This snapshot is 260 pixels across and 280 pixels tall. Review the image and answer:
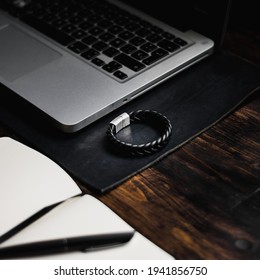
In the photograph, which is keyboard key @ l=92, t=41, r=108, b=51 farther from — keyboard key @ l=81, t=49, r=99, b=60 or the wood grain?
the wood grain

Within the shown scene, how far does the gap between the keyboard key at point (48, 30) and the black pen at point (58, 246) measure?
40 centimetres

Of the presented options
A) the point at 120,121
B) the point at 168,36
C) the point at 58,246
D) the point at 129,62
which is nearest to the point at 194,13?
the point at 168,36

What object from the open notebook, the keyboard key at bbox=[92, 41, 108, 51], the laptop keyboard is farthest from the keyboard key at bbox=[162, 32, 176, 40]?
the open notebook

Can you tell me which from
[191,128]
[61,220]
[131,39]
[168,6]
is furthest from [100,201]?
[168,6]

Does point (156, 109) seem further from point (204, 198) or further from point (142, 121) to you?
point (204, 198)

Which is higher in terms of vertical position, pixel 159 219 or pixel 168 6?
pixel 168 6

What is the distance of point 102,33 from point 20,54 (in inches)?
5.6

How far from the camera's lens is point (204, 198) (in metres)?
0.68

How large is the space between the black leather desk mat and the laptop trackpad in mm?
48

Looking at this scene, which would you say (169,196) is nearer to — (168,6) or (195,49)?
(195,49)

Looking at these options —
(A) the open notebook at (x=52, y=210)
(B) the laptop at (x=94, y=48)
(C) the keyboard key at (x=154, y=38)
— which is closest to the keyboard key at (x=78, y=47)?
(B) the laptop at (x=94, y=48)
